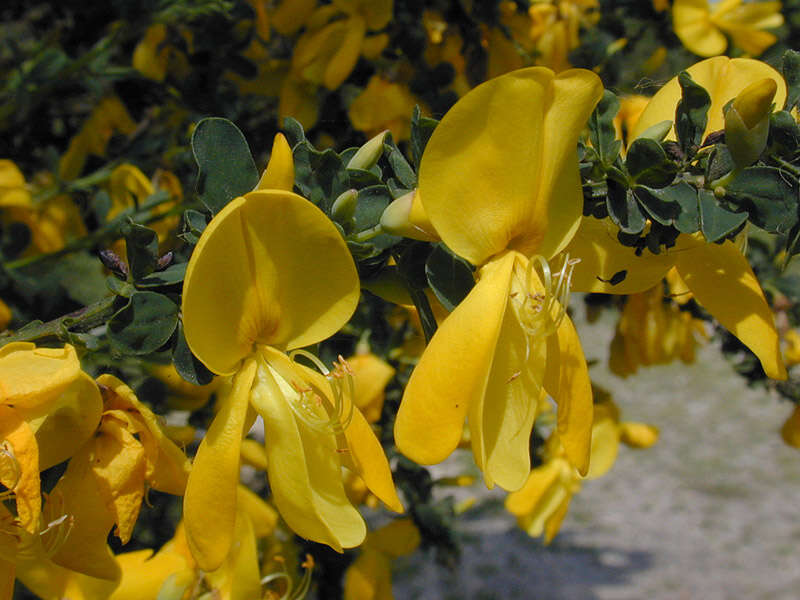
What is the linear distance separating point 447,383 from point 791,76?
13.5 inches

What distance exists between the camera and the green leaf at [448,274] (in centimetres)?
55

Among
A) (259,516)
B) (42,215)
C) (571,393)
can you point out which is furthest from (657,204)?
(42,215)

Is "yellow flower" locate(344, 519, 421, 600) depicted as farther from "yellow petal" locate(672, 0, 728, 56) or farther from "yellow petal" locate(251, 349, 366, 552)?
"yellow petal" locate(672, 0, 728, 56)

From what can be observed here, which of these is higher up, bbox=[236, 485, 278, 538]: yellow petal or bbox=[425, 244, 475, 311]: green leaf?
bbox=[425, 244, 475, 311]: green leaf

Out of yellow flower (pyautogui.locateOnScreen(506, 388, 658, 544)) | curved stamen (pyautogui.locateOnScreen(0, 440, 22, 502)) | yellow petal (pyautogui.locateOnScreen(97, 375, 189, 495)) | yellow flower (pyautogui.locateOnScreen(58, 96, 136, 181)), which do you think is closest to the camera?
curved stamen (pyautogui.locateOnScreen(0, 440, 22, 502))

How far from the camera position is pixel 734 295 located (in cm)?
62

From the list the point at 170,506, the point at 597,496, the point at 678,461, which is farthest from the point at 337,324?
the point at 678,461

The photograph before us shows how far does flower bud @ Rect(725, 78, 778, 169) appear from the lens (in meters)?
0.52

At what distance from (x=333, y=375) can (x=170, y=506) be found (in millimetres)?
1431

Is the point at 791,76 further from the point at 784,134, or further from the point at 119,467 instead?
the point at 119,467

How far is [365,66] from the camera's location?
4.51 feet

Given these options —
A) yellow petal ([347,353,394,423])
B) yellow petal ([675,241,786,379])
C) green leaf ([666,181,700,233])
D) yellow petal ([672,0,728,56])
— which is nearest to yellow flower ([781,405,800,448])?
yellow petal ([672,0,728,56])

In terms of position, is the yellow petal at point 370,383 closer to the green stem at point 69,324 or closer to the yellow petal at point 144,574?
the yellow petal at point 144,574

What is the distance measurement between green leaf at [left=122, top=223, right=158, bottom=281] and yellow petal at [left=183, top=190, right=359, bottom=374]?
8cm
